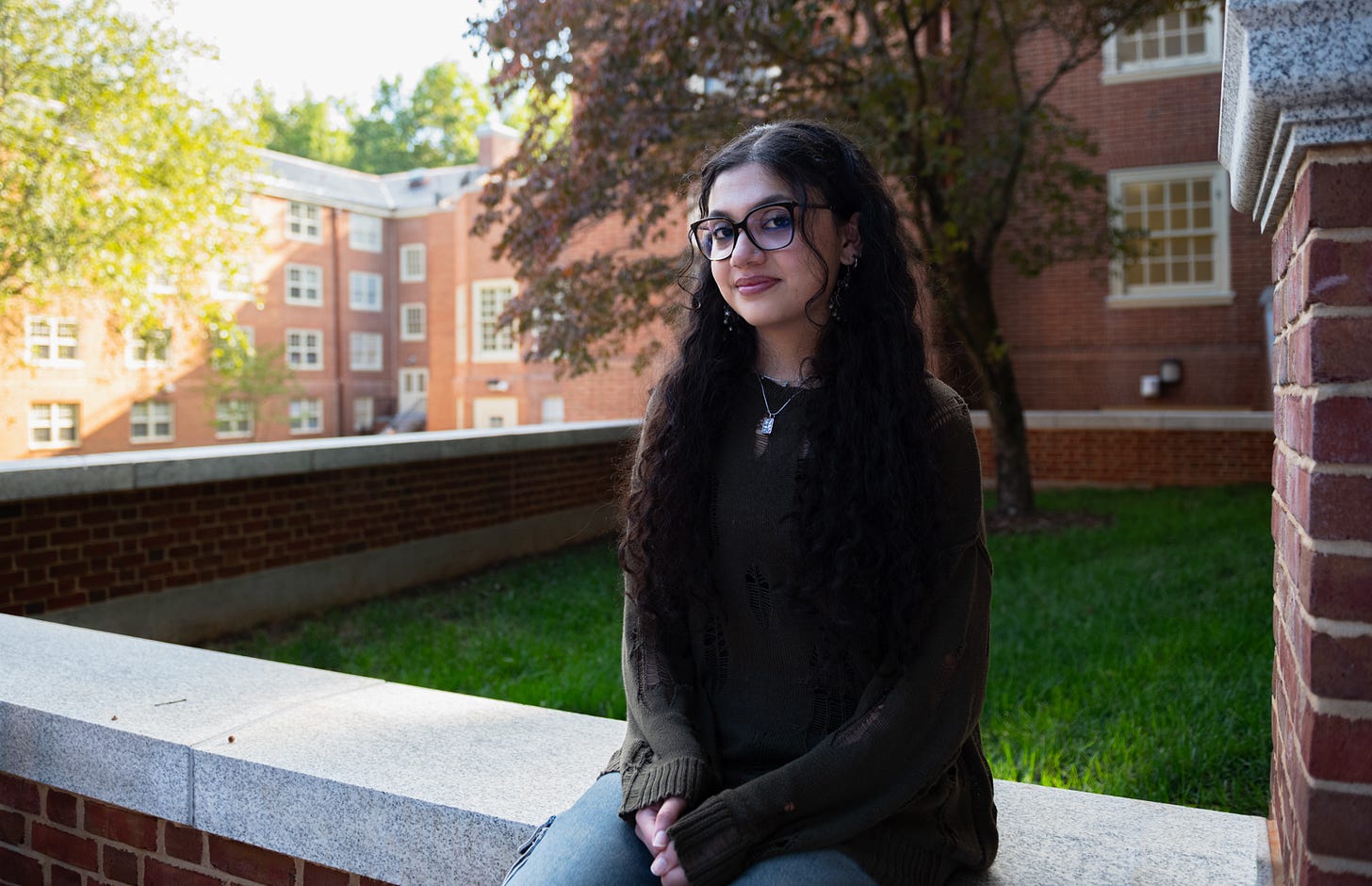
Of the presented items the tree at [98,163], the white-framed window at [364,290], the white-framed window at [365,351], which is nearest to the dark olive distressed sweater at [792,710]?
the tree at [98,163]

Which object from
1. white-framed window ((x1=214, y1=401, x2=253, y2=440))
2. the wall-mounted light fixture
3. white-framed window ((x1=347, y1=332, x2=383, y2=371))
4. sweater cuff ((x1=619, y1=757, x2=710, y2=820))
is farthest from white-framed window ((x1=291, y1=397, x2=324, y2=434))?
sweater cuff ((x1=619, y1=757, x2=710, y2=820))

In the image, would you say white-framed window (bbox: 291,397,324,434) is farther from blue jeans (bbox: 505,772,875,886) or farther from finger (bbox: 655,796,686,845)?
finger (bbox: 655,796,686,845)

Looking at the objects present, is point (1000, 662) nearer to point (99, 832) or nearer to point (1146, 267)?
point (99, 832)

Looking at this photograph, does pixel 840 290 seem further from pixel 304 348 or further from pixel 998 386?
pixel 304 348

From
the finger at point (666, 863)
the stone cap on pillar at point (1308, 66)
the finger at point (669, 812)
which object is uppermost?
the stone cap on pillar at point (1308, 66)

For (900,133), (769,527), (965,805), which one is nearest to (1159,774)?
(965,805)

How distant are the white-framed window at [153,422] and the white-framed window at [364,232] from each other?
10.5 metres

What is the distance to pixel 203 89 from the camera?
23.6m

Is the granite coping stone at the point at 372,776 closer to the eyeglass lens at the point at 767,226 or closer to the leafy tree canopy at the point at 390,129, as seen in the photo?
the eyeglass lens at the point at 767,226

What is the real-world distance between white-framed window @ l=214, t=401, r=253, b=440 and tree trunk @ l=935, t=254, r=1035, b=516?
31.3m

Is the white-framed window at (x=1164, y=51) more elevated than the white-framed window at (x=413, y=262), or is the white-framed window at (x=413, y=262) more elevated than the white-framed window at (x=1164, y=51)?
the white-framed window at (x=413, y=262)

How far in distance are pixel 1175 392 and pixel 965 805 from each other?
56.0ft

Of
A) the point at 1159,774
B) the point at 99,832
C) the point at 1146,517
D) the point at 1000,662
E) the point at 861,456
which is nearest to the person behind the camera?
the point at 861,456

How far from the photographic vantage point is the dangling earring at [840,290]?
80.8 inches
